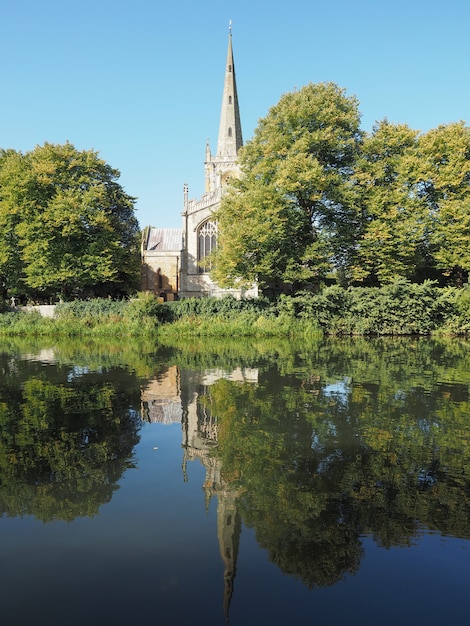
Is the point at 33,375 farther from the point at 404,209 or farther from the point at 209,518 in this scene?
the point at 404,209

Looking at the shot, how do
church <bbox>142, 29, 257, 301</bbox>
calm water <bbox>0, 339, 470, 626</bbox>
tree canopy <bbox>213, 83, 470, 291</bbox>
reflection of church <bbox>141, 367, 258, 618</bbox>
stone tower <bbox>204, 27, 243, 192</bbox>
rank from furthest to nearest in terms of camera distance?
stone tower <bbox>204, 27, 243, 192</bbox> < church <bbox>142, 29, 257, 301</bbox> < tree canopy <bbox>213, 83, 470, 291</bbox> < reflection of church <bbox>141, 367, 258, 618</bbox> < calm water <bbox>0, 339, 470, 626</bbox>

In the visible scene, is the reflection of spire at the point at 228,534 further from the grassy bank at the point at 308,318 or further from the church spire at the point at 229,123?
the church spire at the point at 229,123

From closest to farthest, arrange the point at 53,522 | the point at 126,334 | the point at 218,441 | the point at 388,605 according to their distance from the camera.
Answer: the point at 388,605
the point at 53,522
the point at 218,441
the point at 126,334

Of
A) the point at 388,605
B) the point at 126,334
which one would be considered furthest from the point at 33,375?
the point at 126,334

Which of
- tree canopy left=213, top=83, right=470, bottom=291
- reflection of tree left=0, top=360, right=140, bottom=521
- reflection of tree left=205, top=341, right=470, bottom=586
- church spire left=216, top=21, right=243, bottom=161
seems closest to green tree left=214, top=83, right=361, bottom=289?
tree canopy left=213, top=83, right=470, bottom=291

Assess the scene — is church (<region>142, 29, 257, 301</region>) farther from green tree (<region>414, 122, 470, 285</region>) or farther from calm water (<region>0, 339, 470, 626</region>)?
calm water (<region>0, 339, 470, 626</region>)

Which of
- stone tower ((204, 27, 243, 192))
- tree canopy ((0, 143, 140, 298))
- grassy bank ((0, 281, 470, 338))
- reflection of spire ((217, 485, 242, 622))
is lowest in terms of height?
reflection of spire ((217, 485, 242, 622))

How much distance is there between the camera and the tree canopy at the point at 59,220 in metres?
32.0

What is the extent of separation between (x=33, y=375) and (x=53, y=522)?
371 inches

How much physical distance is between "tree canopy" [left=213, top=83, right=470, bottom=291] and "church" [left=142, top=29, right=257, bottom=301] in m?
8.02

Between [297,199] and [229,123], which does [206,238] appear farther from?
[229,123]

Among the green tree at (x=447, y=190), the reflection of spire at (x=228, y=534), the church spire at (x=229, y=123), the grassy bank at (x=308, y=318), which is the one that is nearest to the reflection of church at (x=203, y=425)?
the reflection of spire at (x=228, y=534)

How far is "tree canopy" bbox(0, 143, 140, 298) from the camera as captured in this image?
32.0 metres

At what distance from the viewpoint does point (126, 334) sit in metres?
27.4
